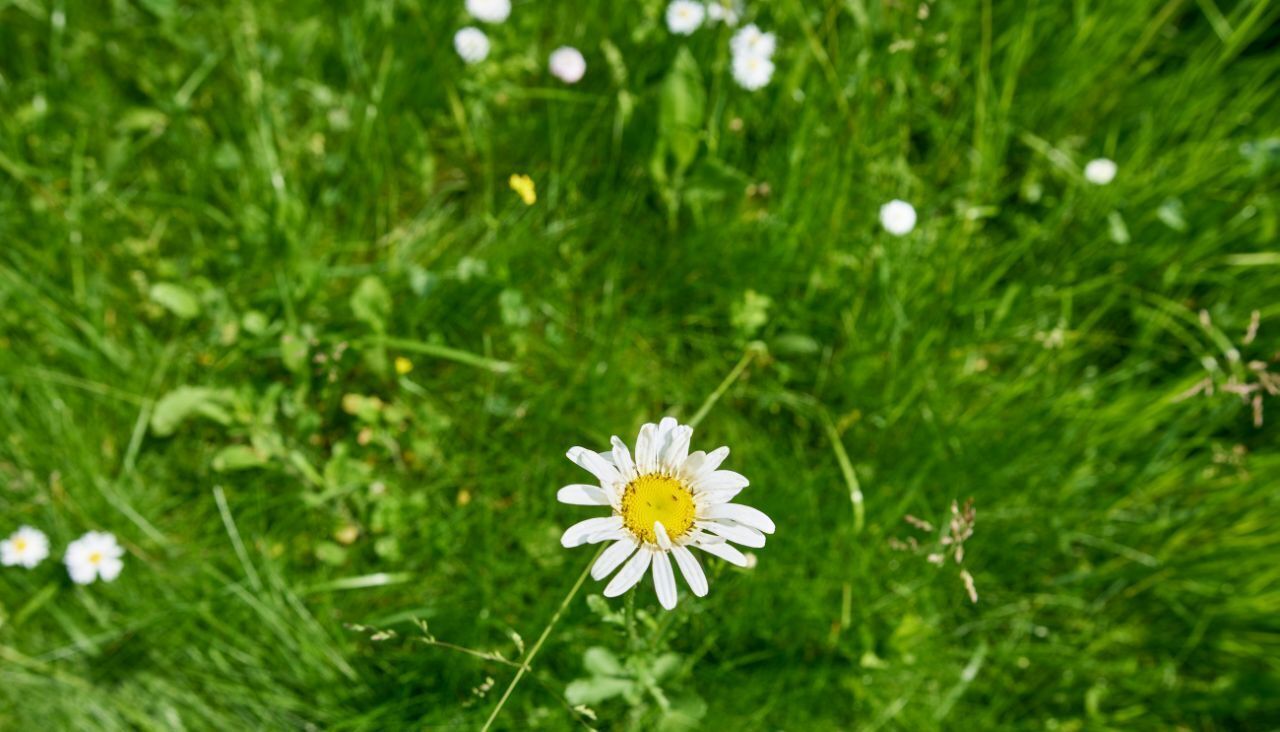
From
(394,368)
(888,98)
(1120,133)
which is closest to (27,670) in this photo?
(394,368)

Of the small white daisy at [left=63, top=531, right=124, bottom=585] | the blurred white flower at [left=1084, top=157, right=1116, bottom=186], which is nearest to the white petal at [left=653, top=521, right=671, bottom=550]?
the small white daisy at [left=63, top=531, right=124, bottom=585]

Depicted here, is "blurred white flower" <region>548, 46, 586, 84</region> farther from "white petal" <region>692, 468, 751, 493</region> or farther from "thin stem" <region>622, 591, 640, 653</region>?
"thin stem" <region>622, 591, 640, 653</region>

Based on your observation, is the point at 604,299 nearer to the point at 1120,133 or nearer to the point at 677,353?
the point at 677,353

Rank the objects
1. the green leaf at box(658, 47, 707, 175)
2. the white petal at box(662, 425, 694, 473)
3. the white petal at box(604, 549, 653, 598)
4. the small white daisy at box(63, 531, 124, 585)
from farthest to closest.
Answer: the green leaf at box(658, 47, 707, 175)
the small white daisy at box(63, 531, 124, 585)
the white petal at box(662, 425, 694, 473)
the white petal at box(604, 549, 653, 598)

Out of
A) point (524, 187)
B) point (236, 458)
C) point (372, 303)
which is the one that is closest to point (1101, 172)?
point (524, 187)

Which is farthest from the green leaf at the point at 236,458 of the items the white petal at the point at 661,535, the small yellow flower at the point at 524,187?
the white petal at the point at 661,535

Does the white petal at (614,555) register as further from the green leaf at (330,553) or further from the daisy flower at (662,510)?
the green leaf at (330,553)

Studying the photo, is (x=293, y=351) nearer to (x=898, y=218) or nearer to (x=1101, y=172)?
(x=898, y=218)
